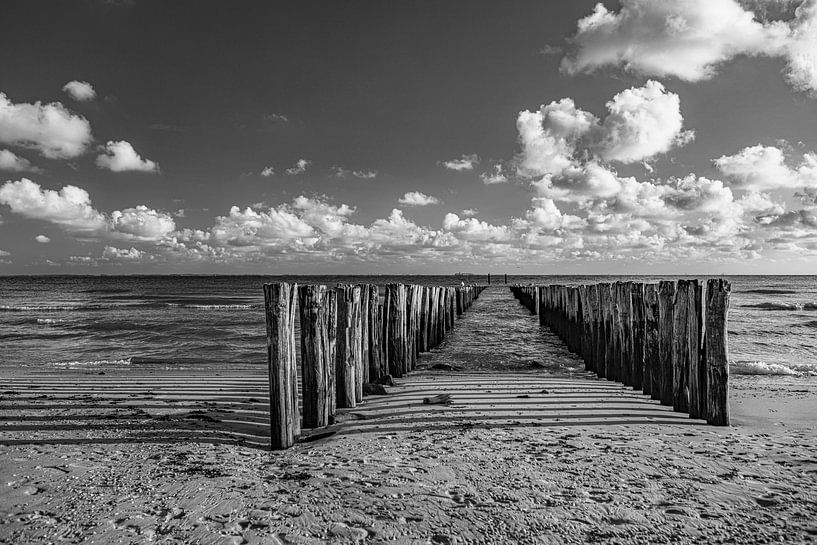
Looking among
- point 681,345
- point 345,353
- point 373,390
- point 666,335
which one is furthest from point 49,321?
point 681,345

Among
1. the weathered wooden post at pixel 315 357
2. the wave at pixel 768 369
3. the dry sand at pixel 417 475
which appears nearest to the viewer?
the dry sand at pixel 417 475

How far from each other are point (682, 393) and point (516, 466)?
8.78ft

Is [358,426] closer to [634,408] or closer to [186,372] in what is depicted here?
[634,408]

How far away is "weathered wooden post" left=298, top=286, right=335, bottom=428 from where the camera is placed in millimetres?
4637

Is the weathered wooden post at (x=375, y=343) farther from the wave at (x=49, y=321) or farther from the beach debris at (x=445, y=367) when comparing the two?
the wave at (x=49, y=321)

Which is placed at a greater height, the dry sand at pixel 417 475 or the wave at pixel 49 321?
the dry sand at pixel 417 475

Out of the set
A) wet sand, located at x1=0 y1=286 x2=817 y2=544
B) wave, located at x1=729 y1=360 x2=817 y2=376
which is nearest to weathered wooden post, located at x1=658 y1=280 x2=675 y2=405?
wet sand, located at x1=0 y1=286 x2=817 y2=544

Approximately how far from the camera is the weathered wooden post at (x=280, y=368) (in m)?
4.09

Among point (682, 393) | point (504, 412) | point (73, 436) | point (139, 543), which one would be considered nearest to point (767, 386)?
point (682, 393)

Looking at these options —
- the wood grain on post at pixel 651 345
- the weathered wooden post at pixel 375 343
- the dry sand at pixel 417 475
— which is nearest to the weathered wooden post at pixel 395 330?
the weathered wooden post at pixel 375 343

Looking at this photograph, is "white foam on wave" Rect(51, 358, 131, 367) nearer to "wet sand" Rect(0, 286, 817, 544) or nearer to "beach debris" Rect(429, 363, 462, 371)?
"wet sand" Rect(0, 286, 817, 544)

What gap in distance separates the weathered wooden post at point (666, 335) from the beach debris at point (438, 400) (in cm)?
240

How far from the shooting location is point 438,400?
5668mm

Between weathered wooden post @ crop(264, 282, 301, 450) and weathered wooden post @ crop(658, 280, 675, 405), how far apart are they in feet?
13.0
